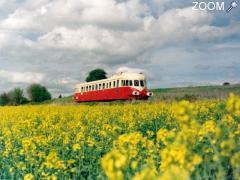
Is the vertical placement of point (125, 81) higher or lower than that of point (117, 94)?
higher

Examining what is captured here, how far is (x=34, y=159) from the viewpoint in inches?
257

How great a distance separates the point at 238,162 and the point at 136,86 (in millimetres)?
27795

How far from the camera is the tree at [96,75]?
74.1 m

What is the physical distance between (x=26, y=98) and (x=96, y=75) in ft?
39.2

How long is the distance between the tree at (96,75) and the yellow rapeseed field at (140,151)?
56.5 m

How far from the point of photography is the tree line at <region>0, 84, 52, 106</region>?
6481 cm

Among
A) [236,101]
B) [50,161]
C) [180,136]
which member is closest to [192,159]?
[180,136]

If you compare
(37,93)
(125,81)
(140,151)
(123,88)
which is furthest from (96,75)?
(140,151)

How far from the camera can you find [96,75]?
243 feet

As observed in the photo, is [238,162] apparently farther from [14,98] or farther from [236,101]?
[14,98]

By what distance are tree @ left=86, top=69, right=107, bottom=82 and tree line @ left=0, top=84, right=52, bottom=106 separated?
25.0ft

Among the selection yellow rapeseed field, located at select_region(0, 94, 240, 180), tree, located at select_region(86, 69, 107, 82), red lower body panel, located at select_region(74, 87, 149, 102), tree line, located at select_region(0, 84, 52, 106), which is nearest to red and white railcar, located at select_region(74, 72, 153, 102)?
red lower body panel, located at select_region(74, 87, 149, 102)

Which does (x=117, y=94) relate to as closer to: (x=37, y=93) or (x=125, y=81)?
(x=125, y=81)

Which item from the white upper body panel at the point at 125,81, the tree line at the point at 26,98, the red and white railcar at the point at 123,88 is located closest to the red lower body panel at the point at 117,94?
the red and white railcar at the point at 123,88
